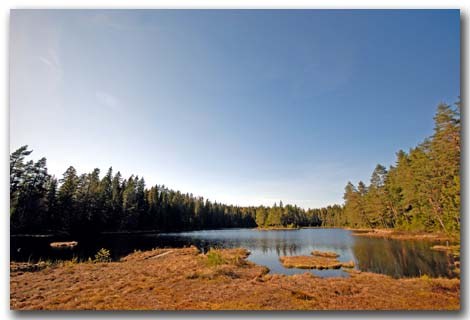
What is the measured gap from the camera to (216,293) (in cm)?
506

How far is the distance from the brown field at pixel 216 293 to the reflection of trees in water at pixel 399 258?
0.77 meters

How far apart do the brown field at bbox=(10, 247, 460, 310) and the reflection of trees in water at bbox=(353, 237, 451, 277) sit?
0.77 m

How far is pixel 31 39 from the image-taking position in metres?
5.23

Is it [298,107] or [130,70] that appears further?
[298,107]

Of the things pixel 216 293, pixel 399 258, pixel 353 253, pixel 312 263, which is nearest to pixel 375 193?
pixel 399 258

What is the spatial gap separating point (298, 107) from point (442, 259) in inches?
186

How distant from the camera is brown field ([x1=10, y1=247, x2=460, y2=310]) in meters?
4.56

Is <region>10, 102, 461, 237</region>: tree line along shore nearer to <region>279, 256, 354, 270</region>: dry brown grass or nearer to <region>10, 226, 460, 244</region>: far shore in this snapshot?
<region>10, 226, 460, 244</region>: far shore

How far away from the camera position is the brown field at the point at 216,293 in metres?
4.56

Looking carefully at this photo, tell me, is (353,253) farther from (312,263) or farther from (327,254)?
(312,263)

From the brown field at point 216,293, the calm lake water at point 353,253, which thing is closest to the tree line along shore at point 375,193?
the calm lake water at point 353,253

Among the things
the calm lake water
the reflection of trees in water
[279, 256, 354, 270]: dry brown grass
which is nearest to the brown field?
the calm lake water
